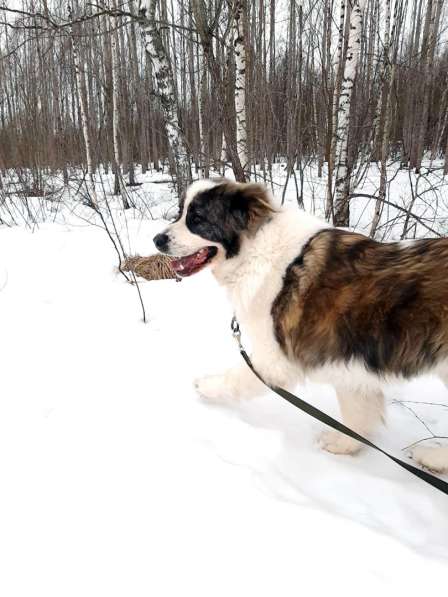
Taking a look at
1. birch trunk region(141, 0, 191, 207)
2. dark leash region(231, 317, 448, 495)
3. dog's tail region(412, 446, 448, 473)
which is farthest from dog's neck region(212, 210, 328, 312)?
birch trunk region(141, 0, 191, 207)

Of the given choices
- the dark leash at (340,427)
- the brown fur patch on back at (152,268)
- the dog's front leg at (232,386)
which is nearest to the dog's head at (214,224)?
the dark leash at (340,427)

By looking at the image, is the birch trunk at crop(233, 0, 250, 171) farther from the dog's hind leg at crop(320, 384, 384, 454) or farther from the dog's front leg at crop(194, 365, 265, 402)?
the dog's hind leg at crop(320, 384, 384, 454)

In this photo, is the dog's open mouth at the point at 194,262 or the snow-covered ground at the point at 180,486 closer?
the snow-covered ground at the point at 180,486

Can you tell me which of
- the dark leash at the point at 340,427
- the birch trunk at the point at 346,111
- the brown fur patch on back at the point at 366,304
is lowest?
the dark leash at the point at 340,427

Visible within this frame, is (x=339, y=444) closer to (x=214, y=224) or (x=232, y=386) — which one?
(x=232, y=386)

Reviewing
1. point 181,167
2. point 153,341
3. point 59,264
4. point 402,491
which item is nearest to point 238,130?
point 181,167

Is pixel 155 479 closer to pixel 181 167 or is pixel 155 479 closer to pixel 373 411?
pixel 373 411

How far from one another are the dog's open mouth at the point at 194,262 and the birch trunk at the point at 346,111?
487 cm

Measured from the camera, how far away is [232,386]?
2305 millimetres

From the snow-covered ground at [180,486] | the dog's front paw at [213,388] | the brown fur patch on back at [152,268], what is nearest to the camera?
the snow-covered ground at [180,486]

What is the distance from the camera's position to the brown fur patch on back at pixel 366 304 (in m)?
1.66

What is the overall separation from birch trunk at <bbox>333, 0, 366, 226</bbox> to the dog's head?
15.7 ft

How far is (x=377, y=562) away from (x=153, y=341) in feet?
7.01

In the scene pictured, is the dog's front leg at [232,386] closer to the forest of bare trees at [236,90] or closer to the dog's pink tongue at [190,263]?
the dog's pink tongue at [190,263]
